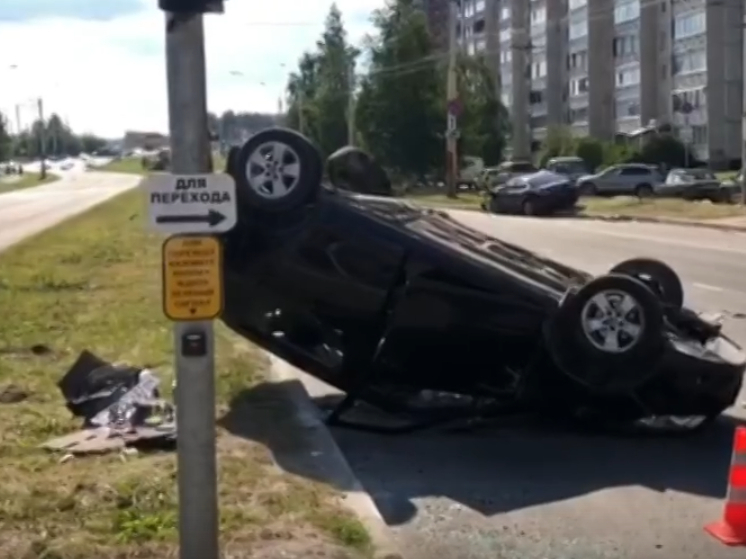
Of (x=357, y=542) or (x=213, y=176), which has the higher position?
(x=213, y=176)

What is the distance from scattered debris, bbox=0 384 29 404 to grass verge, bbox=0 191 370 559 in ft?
0.24

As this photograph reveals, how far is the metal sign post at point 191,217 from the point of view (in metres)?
5.81

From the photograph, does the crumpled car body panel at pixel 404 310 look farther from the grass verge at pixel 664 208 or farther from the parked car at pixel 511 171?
the parked car at pixel 511 171

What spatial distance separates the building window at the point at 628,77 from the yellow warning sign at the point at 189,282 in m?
97.2

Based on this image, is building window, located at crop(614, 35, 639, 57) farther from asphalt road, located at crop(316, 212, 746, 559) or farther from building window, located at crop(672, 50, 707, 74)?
asphalt road, located at crop(316, 212, 746, 559)

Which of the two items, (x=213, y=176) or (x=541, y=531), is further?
(x=541, y=531)

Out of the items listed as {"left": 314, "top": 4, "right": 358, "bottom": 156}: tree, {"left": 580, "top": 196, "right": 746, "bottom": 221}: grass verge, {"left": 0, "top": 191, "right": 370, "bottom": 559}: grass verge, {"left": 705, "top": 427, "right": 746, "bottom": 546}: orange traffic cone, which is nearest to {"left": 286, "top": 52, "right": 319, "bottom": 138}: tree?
{"left": 314, "top": 4, "right": 358, "bottom": 156}: tree

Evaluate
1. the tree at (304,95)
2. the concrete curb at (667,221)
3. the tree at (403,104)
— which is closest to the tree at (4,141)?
the tree at (304,95)

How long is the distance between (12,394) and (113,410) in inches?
67.1

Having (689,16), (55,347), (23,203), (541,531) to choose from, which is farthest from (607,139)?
(541,531)

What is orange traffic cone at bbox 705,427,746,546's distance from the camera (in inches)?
308

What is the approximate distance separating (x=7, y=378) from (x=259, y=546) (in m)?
6.22

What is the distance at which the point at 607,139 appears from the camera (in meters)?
105

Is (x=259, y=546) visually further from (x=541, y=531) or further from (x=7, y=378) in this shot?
(x=7, y=378)
